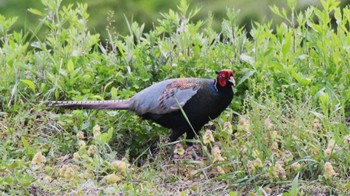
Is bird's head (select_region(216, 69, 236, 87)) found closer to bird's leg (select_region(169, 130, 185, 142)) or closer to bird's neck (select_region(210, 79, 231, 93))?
bird's neck (select_region(210, 79, 231, 93))

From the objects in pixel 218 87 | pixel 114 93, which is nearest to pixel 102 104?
pixel 114 93

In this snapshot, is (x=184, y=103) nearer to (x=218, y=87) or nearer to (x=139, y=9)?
(x=218, y=87)

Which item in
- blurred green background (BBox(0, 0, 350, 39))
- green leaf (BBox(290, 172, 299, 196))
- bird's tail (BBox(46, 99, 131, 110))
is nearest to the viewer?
green leaf (BBox(290, 172, 299, 196))

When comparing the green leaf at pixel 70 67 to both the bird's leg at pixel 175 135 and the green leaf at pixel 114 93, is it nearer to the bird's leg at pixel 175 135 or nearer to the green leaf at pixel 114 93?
the green leaf at pixel 114 93

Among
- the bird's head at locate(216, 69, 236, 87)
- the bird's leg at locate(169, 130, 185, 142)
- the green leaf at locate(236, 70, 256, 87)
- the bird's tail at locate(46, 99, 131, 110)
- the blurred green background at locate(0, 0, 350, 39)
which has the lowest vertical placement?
the blurred green background at locate(0, 0, 350, 39)

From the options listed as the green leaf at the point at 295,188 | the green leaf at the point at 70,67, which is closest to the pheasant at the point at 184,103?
the green leaf at the point at 70,67

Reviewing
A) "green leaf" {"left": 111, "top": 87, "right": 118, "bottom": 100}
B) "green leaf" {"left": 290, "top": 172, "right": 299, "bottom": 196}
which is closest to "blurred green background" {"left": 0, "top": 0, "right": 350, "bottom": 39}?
"green leaf" {"left": 111, "top": 87, "right": 118, "bottom": 100}

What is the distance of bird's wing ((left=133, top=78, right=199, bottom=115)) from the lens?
256 inches

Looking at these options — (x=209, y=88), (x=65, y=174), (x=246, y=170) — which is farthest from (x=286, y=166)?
(x=65, y=174)

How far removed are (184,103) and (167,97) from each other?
4.9 inches

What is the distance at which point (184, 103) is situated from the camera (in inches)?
256

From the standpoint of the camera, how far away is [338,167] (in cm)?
587

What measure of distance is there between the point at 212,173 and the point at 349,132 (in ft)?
2.82

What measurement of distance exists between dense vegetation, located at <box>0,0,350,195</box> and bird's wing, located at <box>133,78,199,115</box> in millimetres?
228
